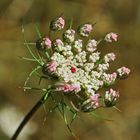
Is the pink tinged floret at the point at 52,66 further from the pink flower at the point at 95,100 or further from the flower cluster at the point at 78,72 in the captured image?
the pink flower at the point at 95,100

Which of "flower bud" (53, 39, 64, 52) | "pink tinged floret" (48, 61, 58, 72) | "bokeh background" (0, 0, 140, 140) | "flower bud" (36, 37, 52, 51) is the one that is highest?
"flower bud" (36, 37, 52, 51)

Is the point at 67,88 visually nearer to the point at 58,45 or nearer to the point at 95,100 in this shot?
the point at 95,100

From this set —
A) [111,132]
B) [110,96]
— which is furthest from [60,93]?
[111,132]

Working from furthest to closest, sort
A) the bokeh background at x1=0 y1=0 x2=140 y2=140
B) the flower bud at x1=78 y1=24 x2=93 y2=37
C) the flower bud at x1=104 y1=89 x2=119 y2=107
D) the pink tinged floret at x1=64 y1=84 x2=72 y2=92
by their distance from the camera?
the bokeh background at x1=0 y1=0 x2=140 y2=140
the flower bud at x1=78 y1=24 x2=93 y2=37
the flower bud at x1=104 y1=89 x2=119 y2=107
the pink tinged floret at x1=64 y1=84 x2=72 y2=92

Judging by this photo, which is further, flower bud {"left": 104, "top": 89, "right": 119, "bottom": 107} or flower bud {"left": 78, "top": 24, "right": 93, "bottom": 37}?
flower bud {"left": 78, "top": 24, "right": 93, "bottom": 37}

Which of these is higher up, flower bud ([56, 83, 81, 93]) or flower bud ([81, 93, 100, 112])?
flower bud ([56, 83, 81, 93])

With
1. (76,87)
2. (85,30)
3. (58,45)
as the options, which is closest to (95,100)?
(76,87)

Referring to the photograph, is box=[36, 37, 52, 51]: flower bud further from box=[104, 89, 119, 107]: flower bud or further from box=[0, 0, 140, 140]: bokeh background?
box=[0, 0, 140, 140]: bokeh background

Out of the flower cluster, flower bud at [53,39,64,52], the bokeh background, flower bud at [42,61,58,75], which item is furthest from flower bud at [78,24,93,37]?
the bokeh background

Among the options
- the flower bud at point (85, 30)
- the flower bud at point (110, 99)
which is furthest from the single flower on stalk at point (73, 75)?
the flower bud at point (85, 30)
